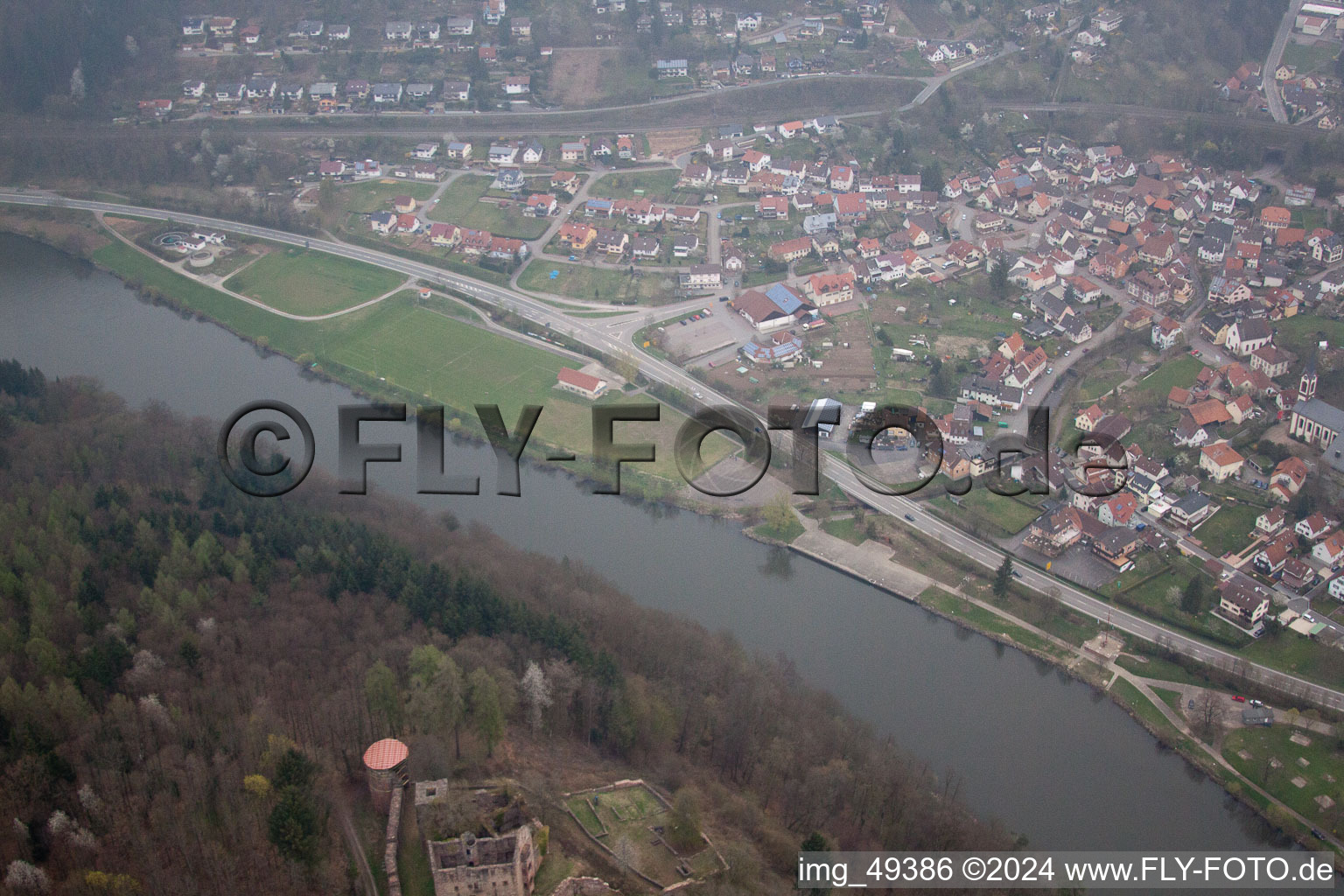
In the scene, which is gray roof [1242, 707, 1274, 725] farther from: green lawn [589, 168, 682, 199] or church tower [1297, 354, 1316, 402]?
green lawn [589, 168, 682, 199]

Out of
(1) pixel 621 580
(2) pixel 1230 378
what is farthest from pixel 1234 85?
(1) pixel 621 580

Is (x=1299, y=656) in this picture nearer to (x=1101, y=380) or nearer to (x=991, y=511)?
(x=991, y=511)

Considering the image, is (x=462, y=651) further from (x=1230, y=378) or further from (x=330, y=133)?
(x=330, y=133)

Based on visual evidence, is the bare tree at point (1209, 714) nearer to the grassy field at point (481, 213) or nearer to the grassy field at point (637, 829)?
the grassy field at point (637, 829)

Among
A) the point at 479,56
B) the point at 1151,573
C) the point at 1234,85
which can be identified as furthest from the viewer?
the point at 479,56

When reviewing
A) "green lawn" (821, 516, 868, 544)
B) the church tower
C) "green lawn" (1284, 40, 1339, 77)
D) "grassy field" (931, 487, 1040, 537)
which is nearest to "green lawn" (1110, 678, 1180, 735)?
"grassy field" (931, 487, 1040, 537)

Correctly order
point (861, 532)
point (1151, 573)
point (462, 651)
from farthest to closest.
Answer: point (861, 532) < point (1151, 573) < point (462, 651)
